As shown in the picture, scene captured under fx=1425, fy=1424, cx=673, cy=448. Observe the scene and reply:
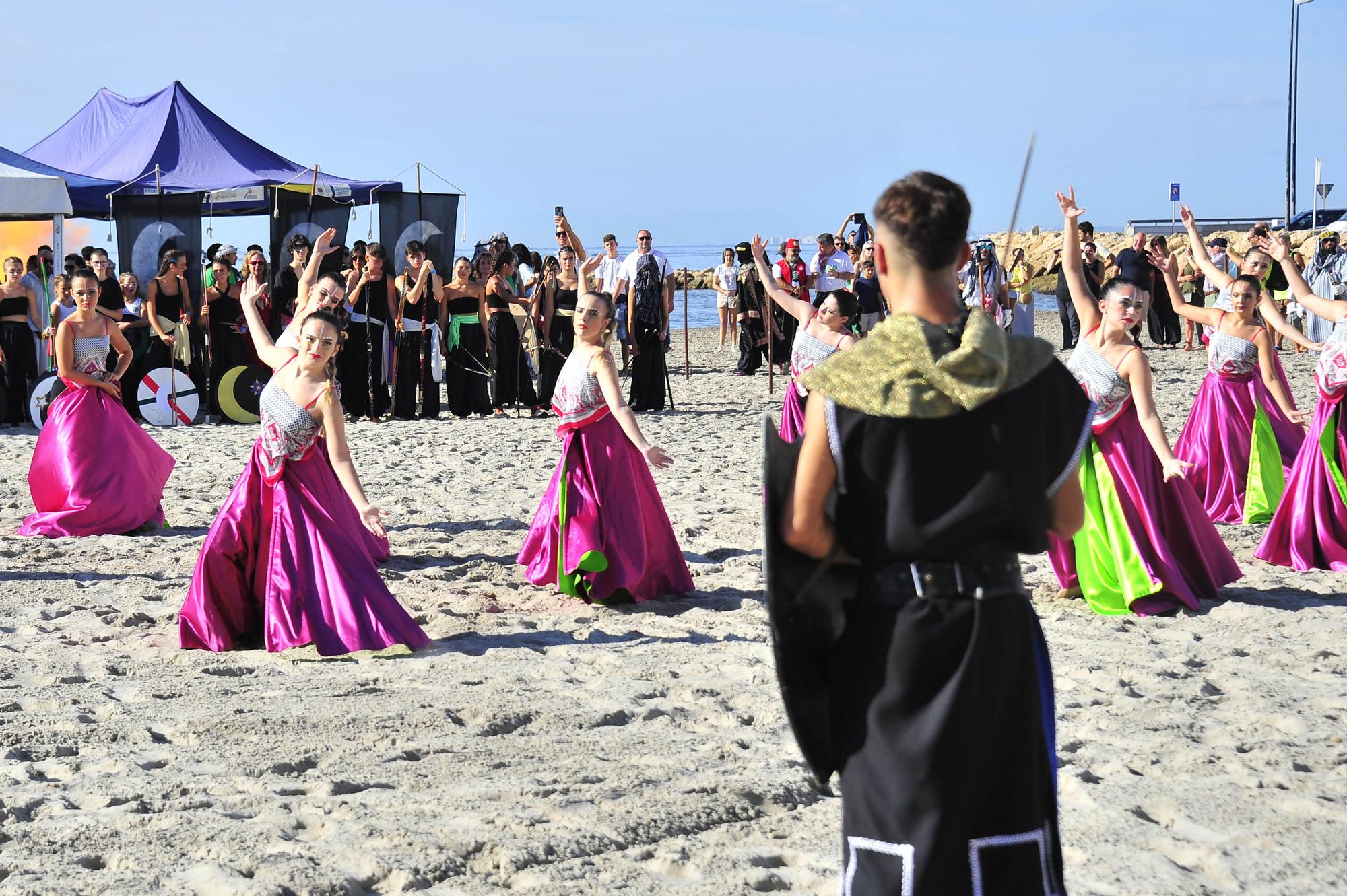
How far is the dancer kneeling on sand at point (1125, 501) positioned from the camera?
258 inches

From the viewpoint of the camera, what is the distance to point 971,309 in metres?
2.62

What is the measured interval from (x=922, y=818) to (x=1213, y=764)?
2.59m

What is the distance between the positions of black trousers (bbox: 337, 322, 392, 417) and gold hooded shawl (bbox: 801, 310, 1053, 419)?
42.0 ft

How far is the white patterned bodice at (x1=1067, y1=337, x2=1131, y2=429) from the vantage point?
21.6ft

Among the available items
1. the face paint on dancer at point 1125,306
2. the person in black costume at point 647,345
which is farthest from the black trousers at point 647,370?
the face paint on dancer at point 1125,306

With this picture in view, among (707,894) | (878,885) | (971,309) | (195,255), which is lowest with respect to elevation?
(707,894)

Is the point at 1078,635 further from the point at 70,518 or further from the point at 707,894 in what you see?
the point at 70,518

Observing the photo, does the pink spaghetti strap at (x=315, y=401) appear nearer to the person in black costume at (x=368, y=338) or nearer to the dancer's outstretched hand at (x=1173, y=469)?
the dancer's outstretched hand at (x=1173, y=469)

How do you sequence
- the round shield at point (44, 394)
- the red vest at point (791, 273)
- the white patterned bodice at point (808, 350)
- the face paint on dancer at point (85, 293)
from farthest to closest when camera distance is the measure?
the red vest at point (791, 273)
the round shield at point (44, 394)
the face paint on dancer at point (85, 293)
the white patterned bodice at point (808, 350)

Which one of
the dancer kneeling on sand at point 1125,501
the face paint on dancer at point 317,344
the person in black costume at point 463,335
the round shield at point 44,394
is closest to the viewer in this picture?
the face paint on dancer at point 317,344

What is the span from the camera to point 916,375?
97.7 inches

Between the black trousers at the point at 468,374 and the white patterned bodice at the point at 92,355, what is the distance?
5.89 metres

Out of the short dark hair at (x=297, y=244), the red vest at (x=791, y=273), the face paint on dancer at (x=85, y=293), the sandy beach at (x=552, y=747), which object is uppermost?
the short dark hair at (x=297, y=244)

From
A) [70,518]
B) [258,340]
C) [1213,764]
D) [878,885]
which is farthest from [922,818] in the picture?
[70,518]
